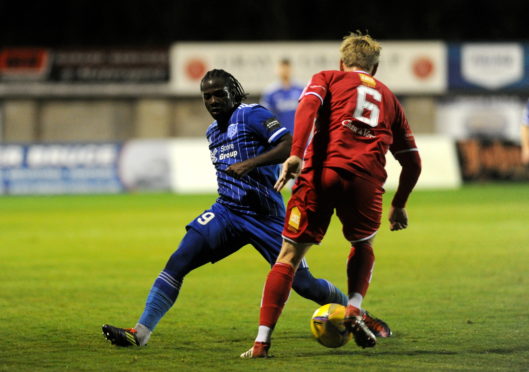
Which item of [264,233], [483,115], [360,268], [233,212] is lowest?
[483,115]

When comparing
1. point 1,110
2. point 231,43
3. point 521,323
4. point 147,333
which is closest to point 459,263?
point 521,323

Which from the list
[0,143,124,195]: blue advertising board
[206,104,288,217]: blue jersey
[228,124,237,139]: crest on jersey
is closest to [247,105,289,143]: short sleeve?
[206,104,288,217]: blue jersey

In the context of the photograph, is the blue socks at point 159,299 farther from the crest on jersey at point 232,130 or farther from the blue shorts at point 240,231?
the crest on jersey at point 232,130

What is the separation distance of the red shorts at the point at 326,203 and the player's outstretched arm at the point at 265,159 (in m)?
0.24

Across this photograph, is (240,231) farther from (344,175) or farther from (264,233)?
(344,175)

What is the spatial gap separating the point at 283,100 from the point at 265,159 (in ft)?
38.2

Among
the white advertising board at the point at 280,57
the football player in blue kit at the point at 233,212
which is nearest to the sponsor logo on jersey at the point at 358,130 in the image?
the football player in blue kit at the point at 233,212

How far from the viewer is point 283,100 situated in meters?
18.3

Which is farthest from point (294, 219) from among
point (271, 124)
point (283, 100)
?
point (283, 100)

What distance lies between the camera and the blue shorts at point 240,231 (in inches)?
276

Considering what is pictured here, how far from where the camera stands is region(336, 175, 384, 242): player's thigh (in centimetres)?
646

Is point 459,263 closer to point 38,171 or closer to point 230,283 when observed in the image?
point 230,283

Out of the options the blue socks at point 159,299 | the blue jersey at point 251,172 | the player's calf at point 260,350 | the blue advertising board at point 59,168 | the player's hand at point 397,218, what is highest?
the blue jersey at point 251,172

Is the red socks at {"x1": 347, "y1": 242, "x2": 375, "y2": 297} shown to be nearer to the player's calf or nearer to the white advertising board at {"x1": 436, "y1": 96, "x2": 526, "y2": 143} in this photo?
the player's calf
